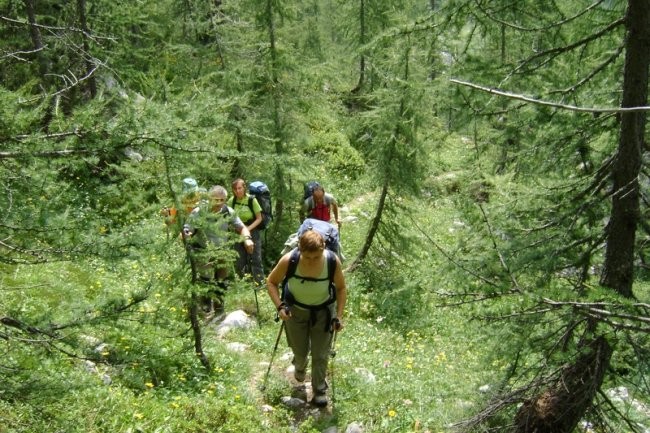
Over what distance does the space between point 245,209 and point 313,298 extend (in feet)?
14.2

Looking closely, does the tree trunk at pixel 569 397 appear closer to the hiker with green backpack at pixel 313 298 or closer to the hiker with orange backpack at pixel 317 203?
the hiker with green backpack at pixel 313 298

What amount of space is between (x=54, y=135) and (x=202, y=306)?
19.7 feet

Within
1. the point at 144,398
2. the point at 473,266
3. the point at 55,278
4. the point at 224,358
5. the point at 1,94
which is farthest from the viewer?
the point at 55,278

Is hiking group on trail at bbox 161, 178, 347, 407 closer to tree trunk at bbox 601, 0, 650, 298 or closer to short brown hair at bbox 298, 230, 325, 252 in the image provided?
short brown hair at bbox 298, 230, 325, 252

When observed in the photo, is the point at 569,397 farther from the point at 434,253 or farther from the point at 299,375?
the point at 299,375

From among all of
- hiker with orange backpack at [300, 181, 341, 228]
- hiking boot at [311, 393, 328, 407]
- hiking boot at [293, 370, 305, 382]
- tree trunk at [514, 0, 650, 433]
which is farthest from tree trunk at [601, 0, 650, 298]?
hiker with orange backpack at [300, 181, 341, 228]

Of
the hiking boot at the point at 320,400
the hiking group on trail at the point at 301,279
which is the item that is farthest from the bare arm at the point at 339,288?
the hiking boot at the point at 320,400

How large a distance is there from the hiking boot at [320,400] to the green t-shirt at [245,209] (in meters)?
4.30

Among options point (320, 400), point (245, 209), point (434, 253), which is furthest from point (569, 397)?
point (245, 209)

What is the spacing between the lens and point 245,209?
9.92 m

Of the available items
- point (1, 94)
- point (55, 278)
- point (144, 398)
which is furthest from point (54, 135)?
point (55, 278)

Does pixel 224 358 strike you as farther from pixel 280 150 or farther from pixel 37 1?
pixel 37 1

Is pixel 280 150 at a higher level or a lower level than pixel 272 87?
lower

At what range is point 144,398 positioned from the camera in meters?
5.58
